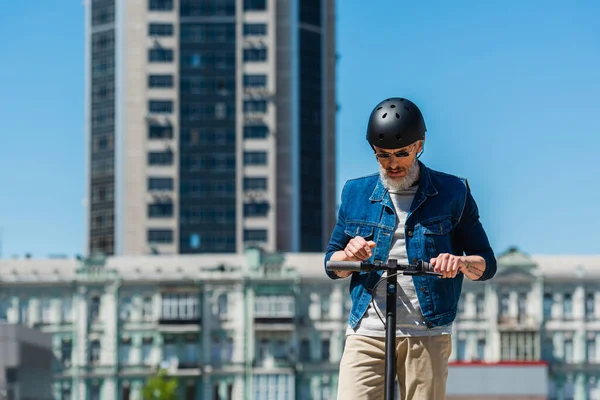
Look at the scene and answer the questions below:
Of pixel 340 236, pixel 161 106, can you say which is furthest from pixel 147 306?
pixel 340 236

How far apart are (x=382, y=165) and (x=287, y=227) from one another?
139 metres

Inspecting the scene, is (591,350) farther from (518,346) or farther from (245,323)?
(245,323)

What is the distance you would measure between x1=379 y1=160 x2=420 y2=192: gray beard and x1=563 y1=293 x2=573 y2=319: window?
387ft

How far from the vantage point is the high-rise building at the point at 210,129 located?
148 meters

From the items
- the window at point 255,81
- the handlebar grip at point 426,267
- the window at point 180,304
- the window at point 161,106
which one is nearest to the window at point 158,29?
the window at point 161,106

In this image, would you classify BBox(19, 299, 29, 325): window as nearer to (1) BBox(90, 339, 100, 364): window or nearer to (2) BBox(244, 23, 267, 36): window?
(1) BBox(90, 339, 100, 364): window

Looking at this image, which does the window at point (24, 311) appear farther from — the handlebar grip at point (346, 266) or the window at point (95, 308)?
the handlebar grip at point (346, 266)

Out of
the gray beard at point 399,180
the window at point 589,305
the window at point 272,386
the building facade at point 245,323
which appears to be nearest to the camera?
the gray beard at point 399,180

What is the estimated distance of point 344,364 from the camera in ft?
32.1

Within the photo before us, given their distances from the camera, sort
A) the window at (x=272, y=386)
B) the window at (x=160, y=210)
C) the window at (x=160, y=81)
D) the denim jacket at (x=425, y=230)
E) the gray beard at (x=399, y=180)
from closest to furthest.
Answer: the denim jacket at (x=425, y=230) < the gray beard at (x=399, y=180) < the window at (x=272, y=386) < the window at (x=160, y=210) < the window at (x=160, y=81)

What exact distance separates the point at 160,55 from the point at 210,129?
8677 mm

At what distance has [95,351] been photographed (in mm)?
125625

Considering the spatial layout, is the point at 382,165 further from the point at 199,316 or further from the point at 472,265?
the point at 199,316

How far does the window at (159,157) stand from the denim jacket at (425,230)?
139m
